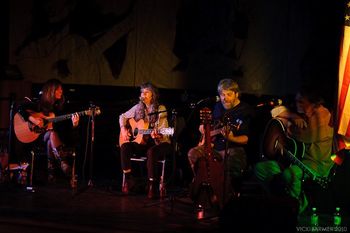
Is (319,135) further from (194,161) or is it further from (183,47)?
(183,47)

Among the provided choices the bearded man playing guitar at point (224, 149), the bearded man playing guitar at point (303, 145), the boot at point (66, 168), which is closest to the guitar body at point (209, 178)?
the bearded man playing guitar at point (224, 149)

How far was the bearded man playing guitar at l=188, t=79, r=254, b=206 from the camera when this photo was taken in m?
6.05

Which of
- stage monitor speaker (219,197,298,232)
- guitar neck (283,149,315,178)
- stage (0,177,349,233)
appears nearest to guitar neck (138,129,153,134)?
stage (0,177,349,233)

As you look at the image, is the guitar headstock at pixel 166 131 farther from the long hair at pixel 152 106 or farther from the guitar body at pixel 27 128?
the guitar body at pixel 27 128

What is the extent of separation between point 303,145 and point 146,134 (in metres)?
2.32

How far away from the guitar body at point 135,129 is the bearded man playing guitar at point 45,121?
88 cm

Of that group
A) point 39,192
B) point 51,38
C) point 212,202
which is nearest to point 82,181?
point 39,192

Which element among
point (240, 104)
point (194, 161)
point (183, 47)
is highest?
point (183, 47)

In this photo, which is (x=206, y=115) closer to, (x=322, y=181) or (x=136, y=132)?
(x=322, y=181)

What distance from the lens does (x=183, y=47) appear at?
8156 millimetres

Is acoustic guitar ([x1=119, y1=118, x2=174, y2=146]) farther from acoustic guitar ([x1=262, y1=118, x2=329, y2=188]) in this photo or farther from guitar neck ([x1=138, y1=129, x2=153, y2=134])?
acoustic guitar ([x1=262, y1=118, x2=329, y2=188])

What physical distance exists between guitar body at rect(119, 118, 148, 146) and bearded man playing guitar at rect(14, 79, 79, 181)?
880mm

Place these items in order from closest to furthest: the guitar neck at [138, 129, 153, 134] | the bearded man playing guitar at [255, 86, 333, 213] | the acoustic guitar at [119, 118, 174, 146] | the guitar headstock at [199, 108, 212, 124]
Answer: the bearded man playing guitar at [255, 86, 333, 213]
the guitar headstock at [199, 108, 212, 124]
the guitar neck at [138, 129, 153, 134]
the acoustic guitar at [119, 118, 174, 146]

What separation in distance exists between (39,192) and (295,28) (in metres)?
4.13
